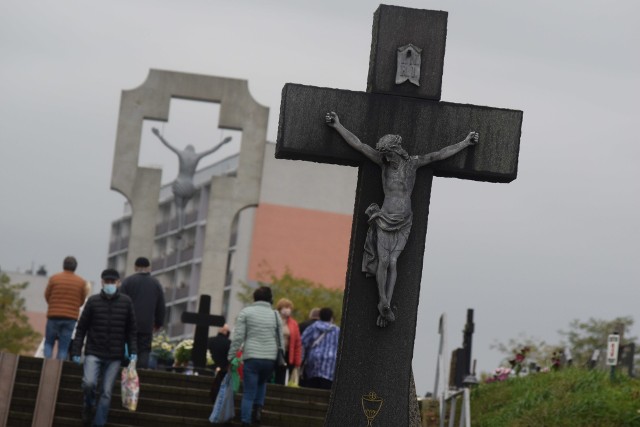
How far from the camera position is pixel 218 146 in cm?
4369

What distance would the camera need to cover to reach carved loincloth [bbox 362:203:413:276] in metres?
14.4

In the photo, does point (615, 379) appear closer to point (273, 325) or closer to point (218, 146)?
point (273, 325)

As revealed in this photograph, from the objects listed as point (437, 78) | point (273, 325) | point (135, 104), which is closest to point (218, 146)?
point (135, 104)

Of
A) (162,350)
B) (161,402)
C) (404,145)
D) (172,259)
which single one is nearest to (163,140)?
(162,350)

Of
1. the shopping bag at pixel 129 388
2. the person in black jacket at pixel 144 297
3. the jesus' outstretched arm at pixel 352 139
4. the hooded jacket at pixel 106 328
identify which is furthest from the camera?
the person in black jacket at pixel 144 297

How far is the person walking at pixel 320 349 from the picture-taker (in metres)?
23.7

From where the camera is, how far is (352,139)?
1452 centimetres

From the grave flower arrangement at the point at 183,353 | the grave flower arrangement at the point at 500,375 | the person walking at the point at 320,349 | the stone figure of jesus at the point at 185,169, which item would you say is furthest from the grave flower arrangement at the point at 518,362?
the stone figure of jesus at the point at 185,169

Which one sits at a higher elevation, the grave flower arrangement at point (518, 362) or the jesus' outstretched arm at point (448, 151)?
the jesus' outstretched arm at point (448, 151)

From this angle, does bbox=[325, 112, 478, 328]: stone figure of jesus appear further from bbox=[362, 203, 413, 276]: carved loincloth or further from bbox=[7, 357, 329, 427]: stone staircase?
bbox=[7, 357, 329, 427]: stone staircase

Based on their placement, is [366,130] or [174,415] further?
[174,415]

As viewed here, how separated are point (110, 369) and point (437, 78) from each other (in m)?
6.37

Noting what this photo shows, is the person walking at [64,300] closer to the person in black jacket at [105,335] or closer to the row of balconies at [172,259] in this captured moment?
the person in black jacket at [105,335]

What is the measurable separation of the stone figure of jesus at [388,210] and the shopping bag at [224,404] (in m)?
6.69
